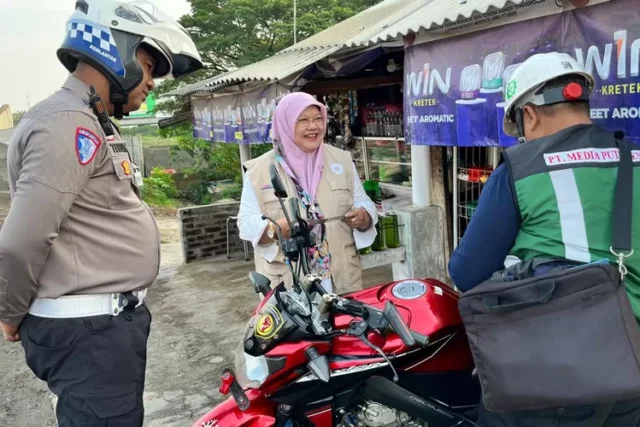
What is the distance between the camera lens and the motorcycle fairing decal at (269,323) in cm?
162

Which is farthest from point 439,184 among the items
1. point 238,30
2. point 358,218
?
point 238,30

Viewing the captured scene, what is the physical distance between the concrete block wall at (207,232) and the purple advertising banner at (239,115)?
3.55 feet

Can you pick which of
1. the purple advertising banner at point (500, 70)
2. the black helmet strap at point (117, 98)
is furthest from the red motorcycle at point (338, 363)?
the purple advertising banner at point (500, 70)

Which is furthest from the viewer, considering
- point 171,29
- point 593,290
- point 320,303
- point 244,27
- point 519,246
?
point 244,27

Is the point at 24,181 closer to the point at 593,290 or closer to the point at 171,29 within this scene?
the point at 171,29

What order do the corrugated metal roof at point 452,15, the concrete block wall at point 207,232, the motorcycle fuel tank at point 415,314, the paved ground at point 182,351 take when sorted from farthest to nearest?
1. the concrete block wall at point 207,232
2. the paved ground at point 182,351
3. the corrugated metal roof at point 452,15
4. the motorcycle fuel tank at point 415,314

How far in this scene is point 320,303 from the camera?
1603 millimetres

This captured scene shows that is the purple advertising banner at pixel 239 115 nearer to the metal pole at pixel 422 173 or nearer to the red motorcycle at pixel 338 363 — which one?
the metal pole at pixel 422 173

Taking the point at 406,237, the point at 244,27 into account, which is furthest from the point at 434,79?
the point at 244,27

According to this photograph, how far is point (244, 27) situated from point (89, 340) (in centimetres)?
1494

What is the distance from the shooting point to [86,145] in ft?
5.18

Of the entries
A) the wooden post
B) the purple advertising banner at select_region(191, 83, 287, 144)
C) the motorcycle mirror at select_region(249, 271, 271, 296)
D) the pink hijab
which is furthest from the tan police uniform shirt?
the wooden post

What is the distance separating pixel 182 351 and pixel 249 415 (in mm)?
2934

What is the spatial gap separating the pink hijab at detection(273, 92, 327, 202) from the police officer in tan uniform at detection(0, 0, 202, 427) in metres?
0.90
